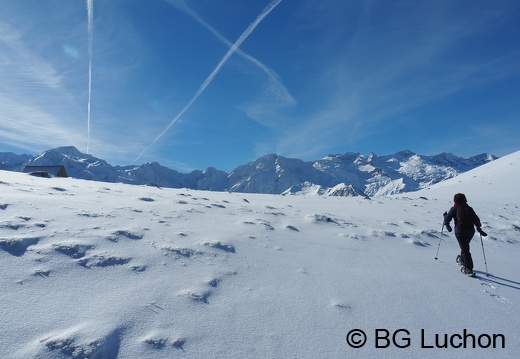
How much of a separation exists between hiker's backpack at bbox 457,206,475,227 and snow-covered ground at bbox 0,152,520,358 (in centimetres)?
143

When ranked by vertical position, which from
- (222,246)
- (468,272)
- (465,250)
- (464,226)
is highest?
(464,226)

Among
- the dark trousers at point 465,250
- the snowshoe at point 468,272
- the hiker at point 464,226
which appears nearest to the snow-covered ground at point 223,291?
the snowshoe at point 468,272

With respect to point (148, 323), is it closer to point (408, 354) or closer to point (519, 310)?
point (408, 354)

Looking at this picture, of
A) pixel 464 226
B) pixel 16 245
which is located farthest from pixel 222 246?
pixel 464 226

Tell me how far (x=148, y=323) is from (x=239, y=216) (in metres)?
8.59

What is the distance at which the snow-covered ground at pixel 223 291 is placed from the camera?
516 cm

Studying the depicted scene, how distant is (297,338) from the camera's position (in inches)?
220

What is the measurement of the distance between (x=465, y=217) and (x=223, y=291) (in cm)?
856

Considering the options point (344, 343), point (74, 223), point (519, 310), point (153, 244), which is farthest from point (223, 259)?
point (519, 310)

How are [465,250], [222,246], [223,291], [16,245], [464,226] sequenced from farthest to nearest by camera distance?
[464,226]
[465,250]
[222,246]
[16,245]
[223,291]

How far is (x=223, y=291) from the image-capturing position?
687cm

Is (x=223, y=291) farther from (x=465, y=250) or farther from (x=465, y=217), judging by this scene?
(x=465, y=217)

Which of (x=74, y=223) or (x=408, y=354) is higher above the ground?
(x=74, y=223)

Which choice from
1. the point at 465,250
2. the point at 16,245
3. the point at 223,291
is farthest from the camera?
the point at 465,250
